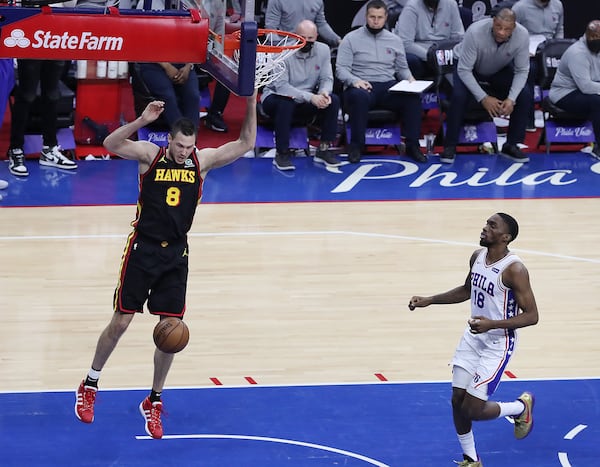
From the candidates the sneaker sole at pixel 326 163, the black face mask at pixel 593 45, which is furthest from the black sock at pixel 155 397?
the black face mask at pixel 593 45

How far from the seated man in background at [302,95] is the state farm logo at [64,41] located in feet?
25.6

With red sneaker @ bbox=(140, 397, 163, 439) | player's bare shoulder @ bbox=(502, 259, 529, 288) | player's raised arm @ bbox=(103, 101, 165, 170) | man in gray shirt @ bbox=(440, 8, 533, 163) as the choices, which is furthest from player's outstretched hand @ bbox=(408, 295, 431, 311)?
man in gray shirt @ bbox=(440, 8, 533, 163)

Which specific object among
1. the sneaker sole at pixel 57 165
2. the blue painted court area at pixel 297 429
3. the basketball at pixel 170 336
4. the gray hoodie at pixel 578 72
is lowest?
the sneaker sole at pixel 57 165

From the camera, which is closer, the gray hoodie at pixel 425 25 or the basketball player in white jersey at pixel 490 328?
the basketball player in white jersey at pixel 490 328

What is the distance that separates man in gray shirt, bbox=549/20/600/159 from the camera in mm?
15195

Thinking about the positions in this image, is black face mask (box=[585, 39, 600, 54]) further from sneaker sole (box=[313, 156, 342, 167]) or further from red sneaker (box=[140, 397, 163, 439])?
red sneaker (box=[140, 397, 163, 439])

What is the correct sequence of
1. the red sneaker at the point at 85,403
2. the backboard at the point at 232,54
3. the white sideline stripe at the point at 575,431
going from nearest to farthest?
the backboard at the point at 232,54 < the red sneaker at the point at 85,403 < the white sideline stripe at the point at 575,431

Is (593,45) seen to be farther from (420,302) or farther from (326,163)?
(420,302)

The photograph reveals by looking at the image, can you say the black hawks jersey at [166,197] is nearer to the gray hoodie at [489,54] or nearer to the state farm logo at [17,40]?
the state farm logo at [17,40]

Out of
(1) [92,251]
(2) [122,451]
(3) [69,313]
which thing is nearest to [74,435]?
(2) [122,451]

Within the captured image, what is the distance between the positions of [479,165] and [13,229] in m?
6.02

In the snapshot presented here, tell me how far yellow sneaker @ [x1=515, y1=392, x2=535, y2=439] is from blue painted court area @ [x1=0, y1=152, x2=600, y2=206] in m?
6.19

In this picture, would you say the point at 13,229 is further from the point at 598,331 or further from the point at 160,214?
the point at 598,331

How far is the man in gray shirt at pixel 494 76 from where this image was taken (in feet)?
48.8
